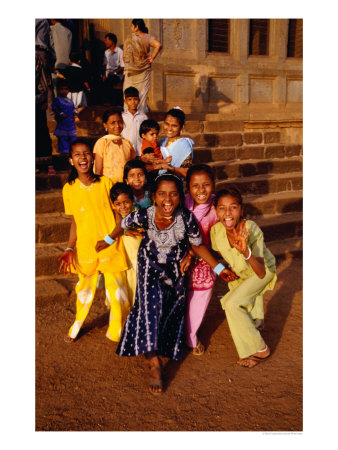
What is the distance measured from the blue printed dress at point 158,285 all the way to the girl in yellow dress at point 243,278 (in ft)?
0.71

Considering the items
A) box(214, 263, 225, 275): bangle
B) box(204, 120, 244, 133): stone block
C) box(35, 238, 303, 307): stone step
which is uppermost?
box(204, 120, 244, 133): stone block

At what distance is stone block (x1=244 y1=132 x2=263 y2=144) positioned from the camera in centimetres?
762

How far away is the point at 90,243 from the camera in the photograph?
310 cm

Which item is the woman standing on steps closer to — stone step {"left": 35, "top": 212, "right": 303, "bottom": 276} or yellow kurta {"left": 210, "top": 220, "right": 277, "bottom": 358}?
stone step {"left": 35, "top": 212, "right": 303, "bottom": 276}

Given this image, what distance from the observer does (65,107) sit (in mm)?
5641

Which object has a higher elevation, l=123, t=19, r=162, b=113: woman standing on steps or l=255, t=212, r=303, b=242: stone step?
l=123, t=19, r=162, b=113: woman standing on steps

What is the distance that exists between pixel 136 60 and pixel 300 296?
437cm

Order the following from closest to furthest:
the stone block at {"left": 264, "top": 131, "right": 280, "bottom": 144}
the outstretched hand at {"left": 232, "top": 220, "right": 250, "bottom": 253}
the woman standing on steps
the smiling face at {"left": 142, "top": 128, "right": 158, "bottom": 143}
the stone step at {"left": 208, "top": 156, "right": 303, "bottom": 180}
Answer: the outstretched hand at {"left": 232, "top": 220, "right": 250, "bottom": 253}
the smiling face at {"left": 142, "top": 128, "right": 158, "bottom": 143}
the woman standing on steps
the stone step at {"left": 208, "top": 156, "right": 303, "bottom": 180}
the stone block at {"left": 264, "top": 131, "right": 280, "bottom": 144}

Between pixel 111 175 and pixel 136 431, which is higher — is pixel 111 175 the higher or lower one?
the higher one

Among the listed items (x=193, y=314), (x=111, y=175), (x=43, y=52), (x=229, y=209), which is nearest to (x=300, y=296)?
(x=193, y=314)

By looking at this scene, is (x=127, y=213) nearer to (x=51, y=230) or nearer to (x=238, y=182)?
(x=51, y=230)

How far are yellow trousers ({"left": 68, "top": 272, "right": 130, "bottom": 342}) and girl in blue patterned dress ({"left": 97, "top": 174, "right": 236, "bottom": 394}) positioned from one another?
0.96 feet

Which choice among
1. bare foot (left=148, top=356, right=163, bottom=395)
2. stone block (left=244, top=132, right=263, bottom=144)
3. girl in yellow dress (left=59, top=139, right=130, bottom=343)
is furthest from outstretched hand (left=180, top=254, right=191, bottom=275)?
stone block (left=244, top=132, right=263, bottom=144)

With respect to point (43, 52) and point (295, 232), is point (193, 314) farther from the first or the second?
point (43, 52)
